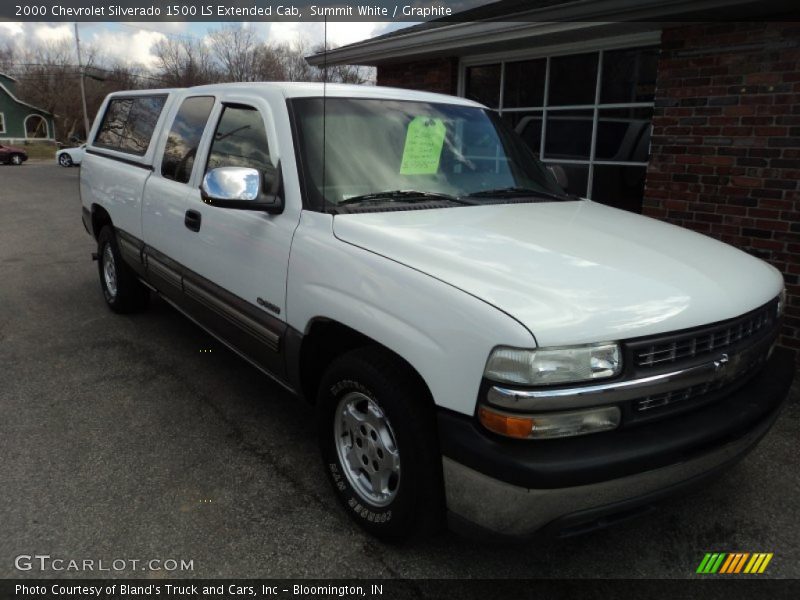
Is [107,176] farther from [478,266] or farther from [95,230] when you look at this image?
[478,266]

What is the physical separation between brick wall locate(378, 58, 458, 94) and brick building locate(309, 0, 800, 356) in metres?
0.38

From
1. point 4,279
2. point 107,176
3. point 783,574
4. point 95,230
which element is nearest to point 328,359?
point 783,574

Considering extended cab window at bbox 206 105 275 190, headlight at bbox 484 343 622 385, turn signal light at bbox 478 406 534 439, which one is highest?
extended cab window at bbox 206 105 275 190

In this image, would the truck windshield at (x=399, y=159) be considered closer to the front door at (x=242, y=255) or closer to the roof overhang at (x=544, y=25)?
the front door at (x=242, y=255)

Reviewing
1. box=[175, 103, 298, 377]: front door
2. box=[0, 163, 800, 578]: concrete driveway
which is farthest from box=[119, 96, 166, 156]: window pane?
box=[0, 163, 800, 578]: concrete driveway

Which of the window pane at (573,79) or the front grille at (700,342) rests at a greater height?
the window pane at (573,79)

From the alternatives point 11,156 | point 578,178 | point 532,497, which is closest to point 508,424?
point 532,497

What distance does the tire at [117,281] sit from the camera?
5.45 meters

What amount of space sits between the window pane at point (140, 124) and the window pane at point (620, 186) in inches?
169

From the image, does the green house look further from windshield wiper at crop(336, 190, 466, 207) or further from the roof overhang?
windshield wiper at crop(336, 190, 466, 207)

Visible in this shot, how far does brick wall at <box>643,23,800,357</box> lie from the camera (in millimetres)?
4777

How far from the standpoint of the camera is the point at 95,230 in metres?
6.00

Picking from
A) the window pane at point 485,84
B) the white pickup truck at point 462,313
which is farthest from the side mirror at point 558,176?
the window pane at point 485,84

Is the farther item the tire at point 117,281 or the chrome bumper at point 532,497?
the tire at point 117,281
